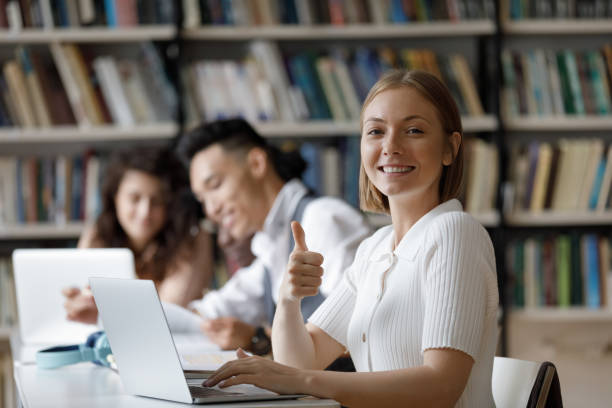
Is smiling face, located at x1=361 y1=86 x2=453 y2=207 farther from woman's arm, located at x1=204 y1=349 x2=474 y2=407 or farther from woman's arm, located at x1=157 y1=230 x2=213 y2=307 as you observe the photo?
woman's arm, located at x1=157 y1=230 x2=213 y2=307

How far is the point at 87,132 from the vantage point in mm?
2811

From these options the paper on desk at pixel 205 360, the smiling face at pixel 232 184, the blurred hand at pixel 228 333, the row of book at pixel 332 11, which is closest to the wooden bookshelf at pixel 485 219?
the row of book at pixel 332 11

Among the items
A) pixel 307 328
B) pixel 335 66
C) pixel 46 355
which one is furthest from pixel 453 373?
pixel 335 66

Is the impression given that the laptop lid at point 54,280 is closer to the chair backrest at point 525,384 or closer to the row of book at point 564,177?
the chair backrest at point 525,384

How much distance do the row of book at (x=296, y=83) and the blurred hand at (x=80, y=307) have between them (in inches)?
47.3

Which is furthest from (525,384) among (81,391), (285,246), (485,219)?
(485,219)

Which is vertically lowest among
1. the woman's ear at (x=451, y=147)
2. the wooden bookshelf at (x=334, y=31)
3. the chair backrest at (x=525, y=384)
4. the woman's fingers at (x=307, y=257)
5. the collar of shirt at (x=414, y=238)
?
the chair backrest at (x=525, y=384)

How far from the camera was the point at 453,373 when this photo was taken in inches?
39.8

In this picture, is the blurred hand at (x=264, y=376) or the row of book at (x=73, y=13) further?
the row of book at (x=73, y=13)

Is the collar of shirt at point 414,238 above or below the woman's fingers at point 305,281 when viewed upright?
above

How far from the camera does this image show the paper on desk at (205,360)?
1.22 metres

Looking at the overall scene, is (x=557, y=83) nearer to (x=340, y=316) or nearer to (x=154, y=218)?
(x=154, y=218)

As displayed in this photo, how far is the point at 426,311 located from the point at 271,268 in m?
1.03

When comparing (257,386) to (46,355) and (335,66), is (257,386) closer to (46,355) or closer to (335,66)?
(46,355)
